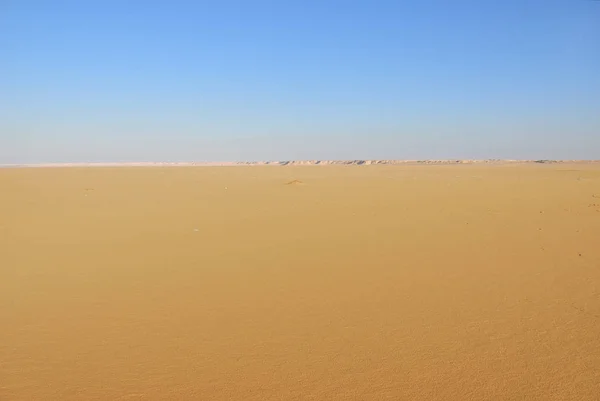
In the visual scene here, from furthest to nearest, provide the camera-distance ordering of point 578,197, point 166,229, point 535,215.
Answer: point 578,197 → point 535,215 → point 166,229

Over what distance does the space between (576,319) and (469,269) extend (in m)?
2.04

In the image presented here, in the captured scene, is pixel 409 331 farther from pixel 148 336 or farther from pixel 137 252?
pixel 137 252

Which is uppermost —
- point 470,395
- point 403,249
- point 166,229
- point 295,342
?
point 166,229

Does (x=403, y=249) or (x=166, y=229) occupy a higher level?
(x=166, y=229)

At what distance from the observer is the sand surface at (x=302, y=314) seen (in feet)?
11.1

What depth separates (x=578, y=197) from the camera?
672 inches

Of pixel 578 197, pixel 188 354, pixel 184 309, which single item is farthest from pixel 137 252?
pixel 578 197

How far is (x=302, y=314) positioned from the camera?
15.7 feet

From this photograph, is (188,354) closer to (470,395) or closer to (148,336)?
(148,336)

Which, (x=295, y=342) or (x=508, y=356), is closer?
(x=508, y=356)

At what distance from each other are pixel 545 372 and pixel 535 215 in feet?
32.9

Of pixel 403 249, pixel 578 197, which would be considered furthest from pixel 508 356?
pixel 578 197

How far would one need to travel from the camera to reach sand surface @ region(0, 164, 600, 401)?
3387 mm

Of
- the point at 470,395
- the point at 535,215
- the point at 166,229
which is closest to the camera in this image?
the point at 470,395
